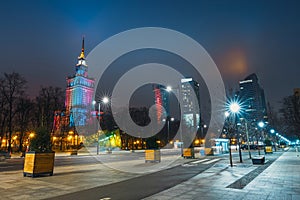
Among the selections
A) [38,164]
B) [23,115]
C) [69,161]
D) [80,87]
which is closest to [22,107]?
[23,115]

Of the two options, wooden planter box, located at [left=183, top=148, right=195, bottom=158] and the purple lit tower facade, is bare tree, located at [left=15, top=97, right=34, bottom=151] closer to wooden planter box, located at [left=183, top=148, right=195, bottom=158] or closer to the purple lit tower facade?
wooden planter box, located at [left=183, top=148, right=195, bottom=158]

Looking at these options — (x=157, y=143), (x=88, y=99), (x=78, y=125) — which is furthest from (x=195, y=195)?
(x=88, y=99)

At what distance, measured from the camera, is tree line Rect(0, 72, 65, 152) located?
3928 centimetres

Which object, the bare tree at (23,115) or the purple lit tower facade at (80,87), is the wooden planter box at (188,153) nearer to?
the bare tree at (23,115)

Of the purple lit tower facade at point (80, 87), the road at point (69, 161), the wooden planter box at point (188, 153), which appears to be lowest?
the road at point (69, 161)

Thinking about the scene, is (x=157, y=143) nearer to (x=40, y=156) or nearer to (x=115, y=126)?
(x=40, y=156)

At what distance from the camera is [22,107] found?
42594 mm

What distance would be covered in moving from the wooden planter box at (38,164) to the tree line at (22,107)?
3147 centimetres

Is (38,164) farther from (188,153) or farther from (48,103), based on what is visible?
(48,103)

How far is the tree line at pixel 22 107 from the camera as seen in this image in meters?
39.3

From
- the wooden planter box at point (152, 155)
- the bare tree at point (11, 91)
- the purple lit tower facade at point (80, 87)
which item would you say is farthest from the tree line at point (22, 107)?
the purple lit tower facade at point (80, 87)

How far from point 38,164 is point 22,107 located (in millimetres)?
37540

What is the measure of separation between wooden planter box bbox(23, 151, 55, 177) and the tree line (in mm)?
31470

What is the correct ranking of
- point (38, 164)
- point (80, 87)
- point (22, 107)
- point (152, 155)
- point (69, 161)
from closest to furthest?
point (38, 164) < point (152, 155) < point (69, 161) < point (22, 107) < point (80, 87)
